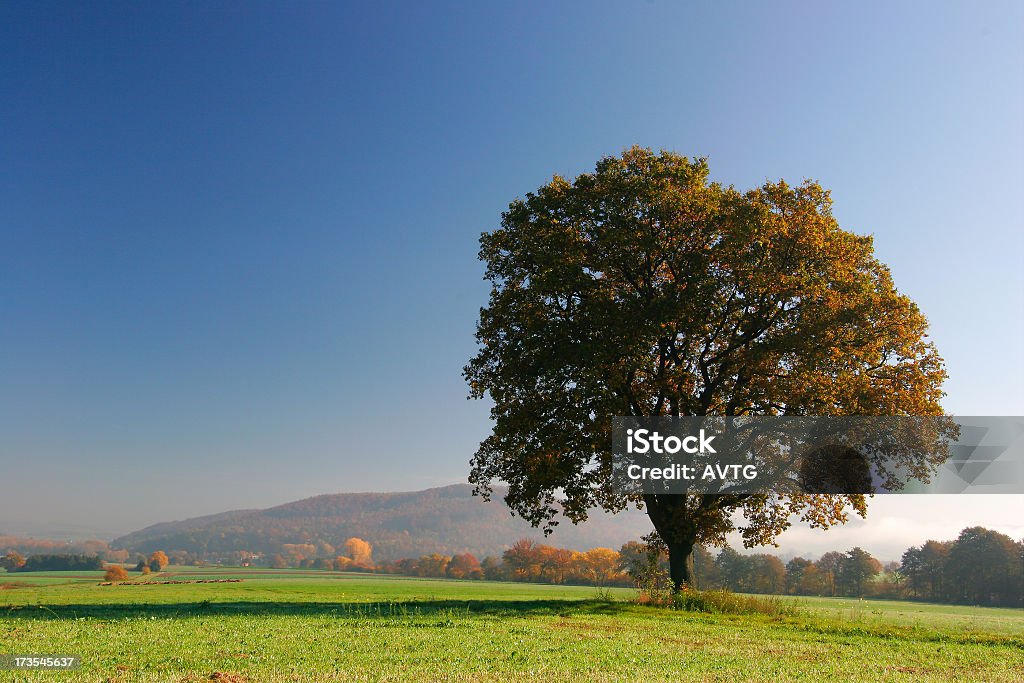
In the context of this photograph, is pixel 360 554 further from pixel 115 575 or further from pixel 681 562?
pixel 681 562

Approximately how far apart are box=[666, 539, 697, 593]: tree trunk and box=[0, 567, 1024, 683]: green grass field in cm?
569

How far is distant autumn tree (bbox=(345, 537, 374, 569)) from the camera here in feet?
346

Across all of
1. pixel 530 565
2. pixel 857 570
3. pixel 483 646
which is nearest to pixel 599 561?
pixel 530 565

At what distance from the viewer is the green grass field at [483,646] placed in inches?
410

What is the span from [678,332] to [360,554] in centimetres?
10748

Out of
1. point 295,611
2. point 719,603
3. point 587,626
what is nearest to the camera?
point 587,626

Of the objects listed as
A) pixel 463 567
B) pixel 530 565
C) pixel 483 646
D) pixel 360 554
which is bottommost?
pixel 360 554

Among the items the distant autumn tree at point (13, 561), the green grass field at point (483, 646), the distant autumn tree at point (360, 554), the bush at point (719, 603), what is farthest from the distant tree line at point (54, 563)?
the bush at point (719, 603)

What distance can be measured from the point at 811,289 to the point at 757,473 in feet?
26.4

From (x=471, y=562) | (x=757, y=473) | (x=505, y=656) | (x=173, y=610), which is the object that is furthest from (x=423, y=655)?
(x=471, y=562)

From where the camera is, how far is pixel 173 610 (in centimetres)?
1997

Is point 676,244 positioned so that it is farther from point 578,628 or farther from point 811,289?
point 578,628

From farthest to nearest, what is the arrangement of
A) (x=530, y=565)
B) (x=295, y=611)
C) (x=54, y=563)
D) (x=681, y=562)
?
1. (x=530, y=565)
2. (x=54, y=563)
3. (x=681, y=562)
4. (x=295, y=611)

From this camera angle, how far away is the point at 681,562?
90.6ft
